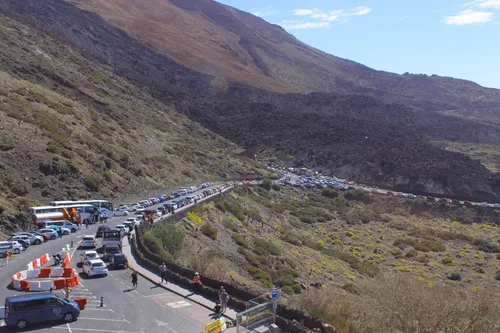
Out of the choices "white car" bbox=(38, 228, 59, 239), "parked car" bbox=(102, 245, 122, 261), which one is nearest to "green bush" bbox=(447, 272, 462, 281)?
"parked car" bbox=(102, 245, 122, 261)

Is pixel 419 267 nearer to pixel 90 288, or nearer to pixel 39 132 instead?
pixel 90 288

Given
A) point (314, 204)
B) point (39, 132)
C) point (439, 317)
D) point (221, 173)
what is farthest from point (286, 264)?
point (221, 173)

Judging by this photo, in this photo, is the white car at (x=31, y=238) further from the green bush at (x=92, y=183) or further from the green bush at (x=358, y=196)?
the green bush at (x=358, y=196)

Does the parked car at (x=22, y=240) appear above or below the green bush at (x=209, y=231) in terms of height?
below

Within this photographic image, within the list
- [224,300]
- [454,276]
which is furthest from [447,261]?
[224,300]

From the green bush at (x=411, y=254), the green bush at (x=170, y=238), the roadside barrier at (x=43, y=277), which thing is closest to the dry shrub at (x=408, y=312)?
the roadside barrier at (x=43, y=277)

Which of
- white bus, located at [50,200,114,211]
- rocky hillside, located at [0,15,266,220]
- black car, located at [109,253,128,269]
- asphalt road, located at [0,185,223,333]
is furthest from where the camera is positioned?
rocky hillside, located at [0,15,266,220]

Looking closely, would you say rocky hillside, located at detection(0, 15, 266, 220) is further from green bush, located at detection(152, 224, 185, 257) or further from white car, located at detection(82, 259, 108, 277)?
white car, located at detection(82, 259, 108, 277)
